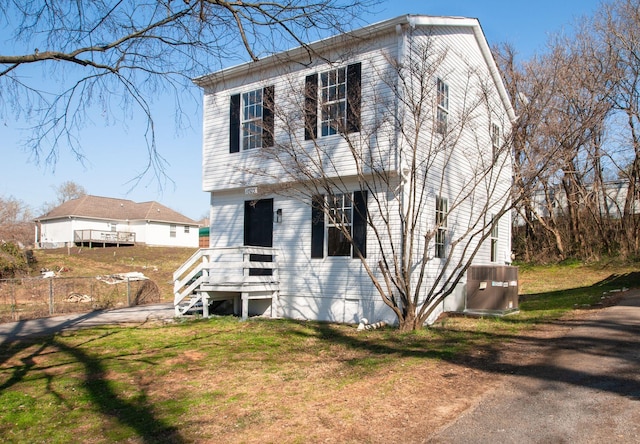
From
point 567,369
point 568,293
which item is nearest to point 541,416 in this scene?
point 567,369

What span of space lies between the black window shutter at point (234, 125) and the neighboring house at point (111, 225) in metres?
32.0

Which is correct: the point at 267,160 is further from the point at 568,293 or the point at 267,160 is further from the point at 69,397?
the point at 568,293

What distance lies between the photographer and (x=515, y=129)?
1022cm

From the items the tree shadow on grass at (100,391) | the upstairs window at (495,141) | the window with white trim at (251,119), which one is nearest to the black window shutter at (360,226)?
the upstairs window at (495,141)

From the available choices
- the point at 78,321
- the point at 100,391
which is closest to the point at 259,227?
the point at 78,321

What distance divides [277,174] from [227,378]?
257 inches

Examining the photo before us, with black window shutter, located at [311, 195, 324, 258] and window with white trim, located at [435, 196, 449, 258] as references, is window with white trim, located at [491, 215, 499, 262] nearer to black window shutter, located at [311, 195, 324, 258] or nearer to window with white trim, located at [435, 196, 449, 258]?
window with white trim, located at [435, 196, 449, 258]

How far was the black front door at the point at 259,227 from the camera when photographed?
13602 mm

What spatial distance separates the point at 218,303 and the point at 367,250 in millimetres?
5064

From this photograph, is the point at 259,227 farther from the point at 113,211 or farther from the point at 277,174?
the point at 113,211

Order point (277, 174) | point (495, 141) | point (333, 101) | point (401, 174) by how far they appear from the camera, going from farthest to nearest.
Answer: point (277, 174) → point (495, 141) → point (333, 101) → point (401, 174)

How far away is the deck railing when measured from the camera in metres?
12.2

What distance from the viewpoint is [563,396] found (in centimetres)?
561

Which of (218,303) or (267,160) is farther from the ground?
(267,160)
